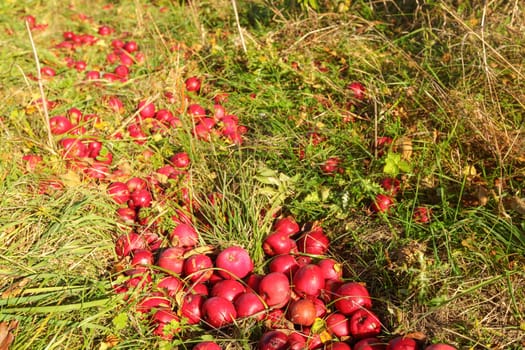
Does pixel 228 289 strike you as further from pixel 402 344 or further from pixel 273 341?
pixel 402 344

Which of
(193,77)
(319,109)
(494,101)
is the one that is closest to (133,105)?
(193,77)

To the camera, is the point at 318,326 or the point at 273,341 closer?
the point at 273,341

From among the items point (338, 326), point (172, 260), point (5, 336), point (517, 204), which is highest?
point (5, 336)

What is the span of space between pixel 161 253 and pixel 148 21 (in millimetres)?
4012

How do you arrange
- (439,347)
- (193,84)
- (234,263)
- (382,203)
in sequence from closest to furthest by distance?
(439,347) → (234,263) → (382,203) → (193,84)

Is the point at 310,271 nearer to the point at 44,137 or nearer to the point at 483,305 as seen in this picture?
the point at 483,305

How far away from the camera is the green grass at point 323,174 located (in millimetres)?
2311

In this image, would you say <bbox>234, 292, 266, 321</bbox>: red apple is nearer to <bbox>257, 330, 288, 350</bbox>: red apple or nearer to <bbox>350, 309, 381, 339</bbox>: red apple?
<bbox>257, 330, 288, 350</bbox>: red apple

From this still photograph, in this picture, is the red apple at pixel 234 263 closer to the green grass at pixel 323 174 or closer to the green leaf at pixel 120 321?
the green grass at pixel 323 174

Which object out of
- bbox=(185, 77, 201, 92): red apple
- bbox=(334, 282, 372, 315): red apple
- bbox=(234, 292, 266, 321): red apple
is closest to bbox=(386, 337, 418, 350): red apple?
bbox=(334, 282, 372, 315): red apple

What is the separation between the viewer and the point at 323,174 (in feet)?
10.2

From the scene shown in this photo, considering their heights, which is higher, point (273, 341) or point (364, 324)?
point (273, 341)

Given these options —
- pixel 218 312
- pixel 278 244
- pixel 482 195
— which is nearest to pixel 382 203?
pixel 482 195

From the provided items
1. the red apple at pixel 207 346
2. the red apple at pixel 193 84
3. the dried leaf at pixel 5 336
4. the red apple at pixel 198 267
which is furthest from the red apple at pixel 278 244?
the red apple at pixel 193 84
